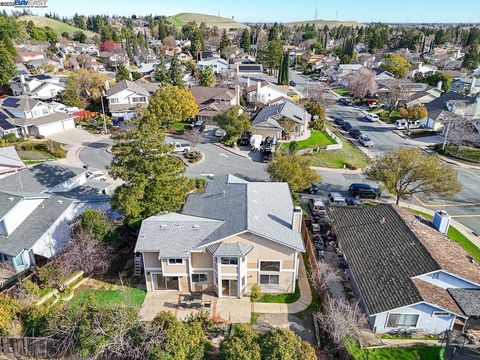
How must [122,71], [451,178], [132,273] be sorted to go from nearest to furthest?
[132,273]
[451,178]
[122,71]

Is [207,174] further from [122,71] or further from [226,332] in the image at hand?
[122,71]

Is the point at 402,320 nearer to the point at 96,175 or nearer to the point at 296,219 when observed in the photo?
the point at 296,219

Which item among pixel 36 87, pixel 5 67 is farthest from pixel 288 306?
pixel 5 67

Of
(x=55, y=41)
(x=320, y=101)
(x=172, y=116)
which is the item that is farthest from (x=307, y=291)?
(x=55, y=41)

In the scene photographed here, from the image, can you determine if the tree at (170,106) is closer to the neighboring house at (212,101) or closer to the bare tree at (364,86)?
the neighboring house at (212,101)

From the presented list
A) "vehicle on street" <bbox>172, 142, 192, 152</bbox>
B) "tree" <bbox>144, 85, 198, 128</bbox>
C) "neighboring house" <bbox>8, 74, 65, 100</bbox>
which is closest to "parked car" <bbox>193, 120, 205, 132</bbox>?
"tree" <bbox>144, 85, 198, 128</bbox>

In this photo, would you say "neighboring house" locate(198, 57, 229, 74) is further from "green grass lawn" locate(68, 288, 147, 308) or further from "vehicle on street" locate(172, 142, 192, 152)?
"green grass lawn" locate(68, 288, 147, 308)
